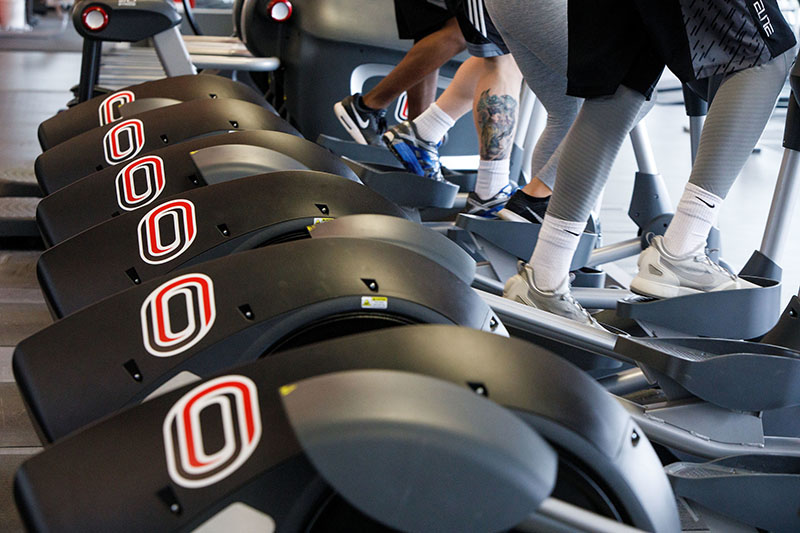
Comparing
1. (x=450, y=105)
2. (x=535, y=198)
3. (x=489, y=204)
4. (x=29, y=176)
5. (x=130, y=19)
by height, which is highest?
(x=130, y=19)

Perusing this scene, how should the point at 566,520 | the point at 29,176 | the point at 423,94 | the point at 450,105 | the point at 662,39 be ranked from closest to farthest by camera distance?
the point at 566,520
the point at 662,39
the point at 450,105
the point at 423,94
the point at 29,176

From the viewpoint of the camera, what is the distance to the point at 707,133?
1.57m

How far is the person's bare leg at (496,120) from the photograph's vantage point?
242 cm

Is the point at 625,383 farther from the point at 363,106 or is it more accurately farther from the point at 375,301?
the point at 363,106

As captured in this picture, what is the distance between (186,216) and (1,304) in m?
1.06

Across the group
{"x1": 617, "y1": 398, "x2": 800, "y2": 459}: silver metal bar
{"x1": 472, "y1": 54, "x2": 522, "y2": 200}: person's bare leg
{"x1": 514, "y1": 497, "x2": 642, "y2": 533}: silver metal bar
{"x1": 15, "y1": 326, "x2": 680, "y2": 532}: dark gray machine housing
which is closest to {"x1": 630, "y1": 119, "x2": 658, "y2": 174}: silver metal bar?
{"x1": 472, "y1": 54, "x2": 522, "y2": 200}: person's bare leg

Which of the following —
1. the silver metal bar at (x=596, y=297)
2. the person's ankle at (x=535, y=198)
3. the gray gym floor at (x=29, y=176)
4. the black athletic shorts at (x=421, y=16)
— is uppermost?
the black athletic shorts at (x=421, y=16)

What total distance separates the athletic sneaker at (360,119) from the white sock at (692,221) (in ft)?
4.89

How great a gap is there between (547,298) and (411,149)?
111 centimetres

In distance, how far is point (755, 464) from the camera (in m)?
1.35

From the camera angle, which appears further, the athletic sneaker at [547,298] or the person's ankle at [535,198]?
the person's ankle at [535,198]

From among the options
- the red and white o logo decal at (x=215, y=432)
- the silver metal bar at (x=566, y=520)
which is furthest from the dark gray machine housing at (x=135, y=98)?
the silver metal bar at (x=566, y=520)

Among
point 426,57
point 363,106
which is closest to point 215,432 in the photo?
point 426,57

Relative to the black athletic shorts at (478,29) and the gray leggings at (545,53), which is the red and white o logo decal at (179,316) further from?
the black athletic shorts at (478,29)
